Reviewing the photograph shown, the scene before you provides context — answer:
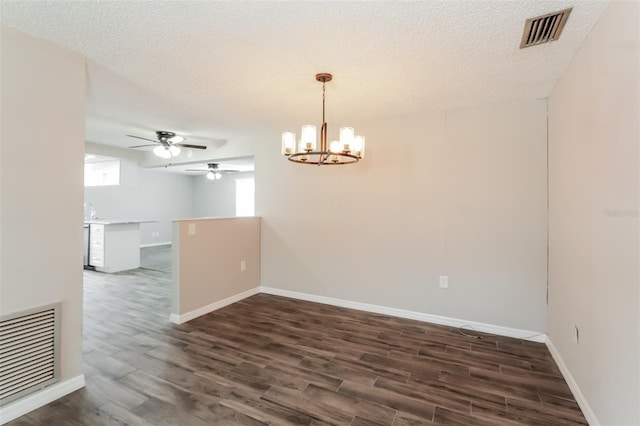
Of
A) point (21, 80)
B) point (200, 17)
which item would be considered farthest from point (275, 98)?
point (21, 80)

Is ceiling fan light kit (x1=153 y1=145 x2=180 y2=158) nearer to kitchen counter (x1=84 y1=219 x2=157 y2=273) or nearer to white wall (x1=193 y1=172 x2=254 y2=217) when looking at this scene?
kitchen counter (x1=84 y1=219 x2=157 y2=273)

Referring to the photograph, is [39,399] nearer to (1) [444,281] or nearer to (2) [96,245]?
(1) [444,281]

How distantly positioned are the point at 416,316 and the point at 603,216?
2.16 meters

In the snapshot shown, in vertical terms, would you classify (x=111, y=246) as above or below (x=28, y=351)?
above

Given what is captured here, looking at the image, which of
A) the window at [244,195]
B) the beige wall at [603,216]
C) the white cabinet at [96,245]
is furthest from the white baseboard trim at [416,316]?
the window at [244,195]

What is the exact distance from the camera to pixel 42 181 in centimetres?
188

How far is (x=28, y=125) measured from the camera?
71.4 inches

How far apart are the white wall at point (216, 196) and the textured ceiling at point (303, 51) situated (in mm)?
6466

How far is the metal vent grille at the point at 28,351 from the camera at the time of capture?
1.71 metres

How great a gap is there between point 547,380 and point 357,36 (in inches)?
111

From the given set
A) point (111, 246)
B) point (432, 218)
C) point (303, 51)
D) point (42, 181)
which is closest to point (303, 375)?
point (432, 218)

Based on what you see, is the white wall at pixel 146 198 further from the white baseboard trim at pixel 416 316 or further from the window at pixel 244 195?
the white baseboard trim at pixel 416 316

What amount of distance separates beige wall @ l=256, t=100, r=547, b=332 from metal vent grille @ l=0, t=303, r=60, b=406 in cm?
263

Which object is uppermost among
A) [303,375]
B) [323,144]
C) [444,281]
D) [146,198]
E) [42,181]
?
[323,144]
